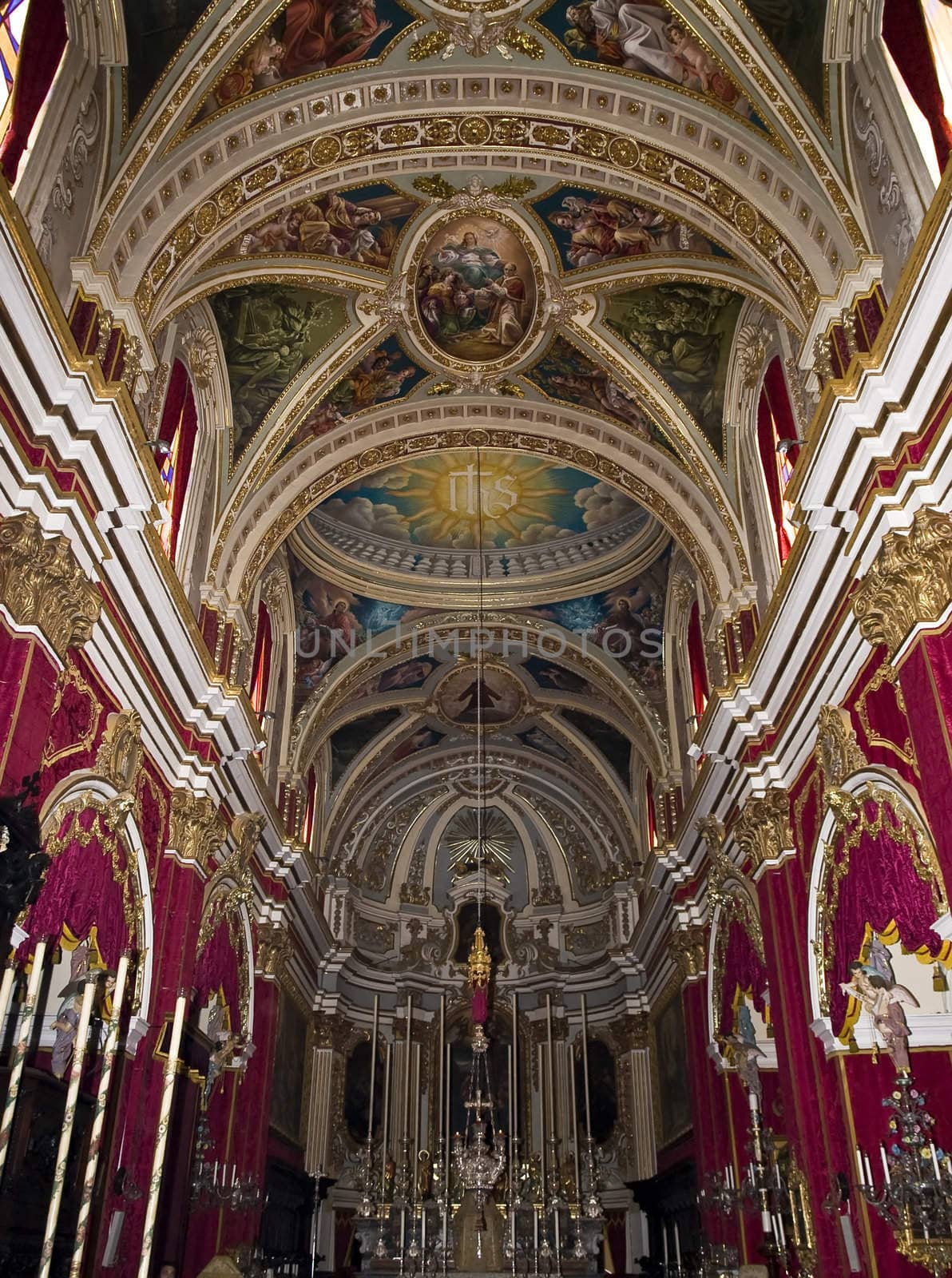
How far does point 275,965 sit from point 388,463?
8126 mm

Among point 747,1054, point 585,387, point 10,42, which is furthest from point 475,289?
point 747,1054

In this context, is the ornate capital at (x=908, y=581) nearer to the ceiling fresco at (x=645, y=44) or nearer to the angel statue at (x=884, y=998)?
the angel statue at (x=884, y=998)

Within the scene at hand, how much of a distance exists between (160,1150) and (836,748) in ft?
24.2

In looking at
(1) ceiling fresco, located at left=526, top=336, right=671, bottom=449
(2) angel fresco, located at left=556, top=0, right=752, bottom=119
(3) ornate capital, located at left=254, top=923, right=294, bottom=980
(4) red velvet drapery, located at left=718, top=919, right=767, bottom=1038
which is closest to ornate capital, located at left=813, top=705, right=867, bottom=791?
(4) red velvet drapery, located at left=718, top=919, right=767, bottom=1038

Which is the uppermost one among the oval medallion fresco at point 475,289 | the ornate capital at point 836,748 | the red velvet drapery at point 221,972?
the oval medallion fresco at point 475,289

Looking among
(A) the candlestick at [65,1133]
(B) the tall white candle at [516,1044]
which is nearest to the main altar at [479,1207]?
(B) the tall white candle at [516,1044]

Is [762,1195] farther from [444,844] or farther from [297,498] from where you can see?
[444,844]

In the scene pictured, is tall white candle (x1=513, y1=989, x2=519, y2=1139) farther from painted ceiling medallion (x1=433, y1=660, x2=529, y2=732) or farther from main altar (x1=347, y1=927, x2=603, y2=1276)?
painted ceiling medallion (x1=433, y1=660, x2=529, y2=732)

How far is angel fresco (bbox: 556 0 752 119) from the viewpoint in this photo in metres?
9.85

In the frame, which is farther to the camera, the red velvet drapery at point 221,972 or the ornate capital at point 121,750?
the red velvet drapery at point 221,972

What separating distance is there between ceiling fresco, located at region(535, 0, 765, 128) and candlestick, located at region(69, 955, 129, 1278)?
9.51 m

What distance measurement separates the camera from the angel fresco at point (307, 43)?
387 inches

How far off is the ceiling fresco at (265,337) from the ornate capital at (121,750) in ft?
16.2

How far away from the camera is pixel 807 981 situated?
10.9m
